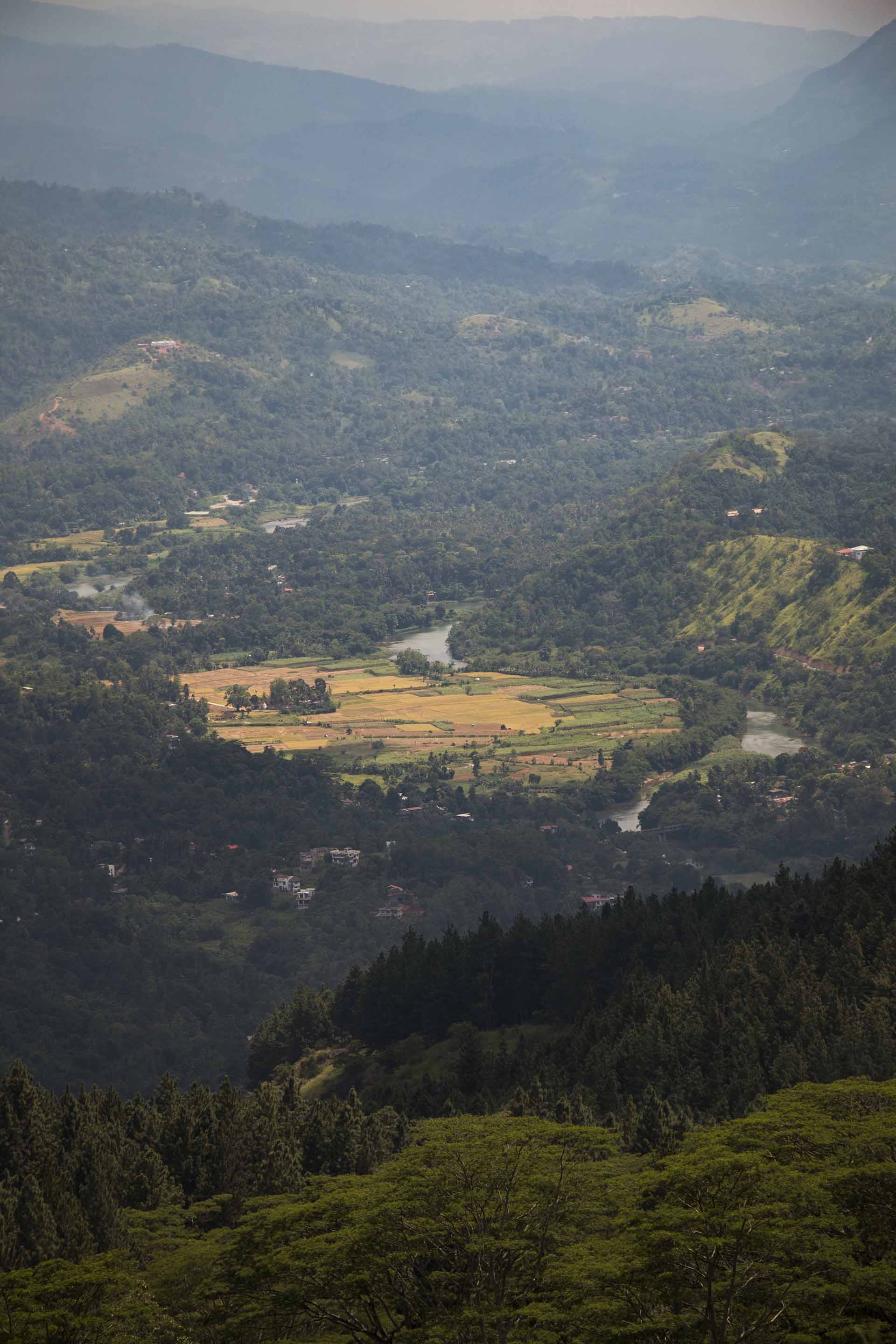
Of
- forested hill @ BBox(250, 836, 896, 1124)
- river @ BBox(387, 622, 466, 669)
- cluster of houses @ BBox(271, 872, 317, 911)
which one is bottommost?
cluster of houses @ BBox(271, 872, 317, 911)

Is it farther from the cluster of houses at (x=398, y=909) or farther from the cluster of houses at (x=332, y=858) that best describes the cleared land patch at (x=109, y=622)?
the cluster of houses at (x=398, y=909)

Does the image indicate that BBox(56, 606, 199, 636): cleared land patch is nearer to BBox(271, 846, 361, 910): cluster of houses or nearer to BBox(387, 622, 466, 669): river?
BBox(387, 622, 466, 669): river

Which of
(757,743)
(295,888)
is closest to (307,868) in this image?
(295,888)

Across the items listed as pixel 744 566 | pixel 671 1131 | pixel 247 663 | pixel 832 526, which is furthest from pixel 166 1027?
pixel 832 526

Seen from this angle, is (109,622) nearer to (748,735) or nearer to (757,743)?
(748,735)

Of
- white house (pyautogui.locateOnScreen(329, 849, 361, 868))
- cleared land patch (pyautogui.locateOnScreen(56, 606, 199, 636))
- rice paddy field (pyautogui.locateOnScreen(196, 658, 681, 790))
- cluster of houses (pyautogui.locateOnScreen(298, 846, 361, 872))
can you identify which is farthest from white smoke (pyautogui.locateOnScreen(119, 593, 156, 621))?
white house (pyautogui.locateOnScreen(329, 849, 361, 868))
